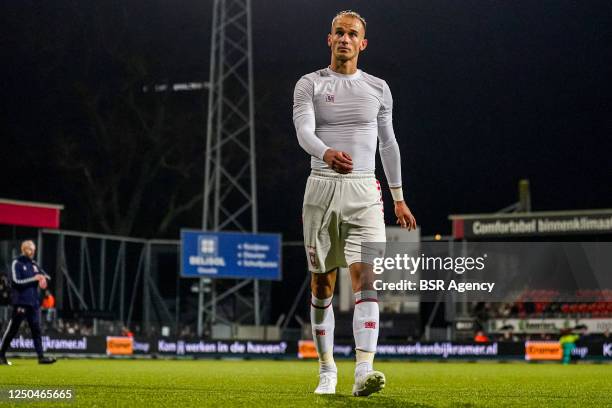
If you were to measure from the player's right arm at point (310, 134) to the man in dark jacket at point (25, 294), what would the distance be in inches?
351

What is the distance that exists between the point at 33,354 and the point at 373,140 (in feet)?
66.2

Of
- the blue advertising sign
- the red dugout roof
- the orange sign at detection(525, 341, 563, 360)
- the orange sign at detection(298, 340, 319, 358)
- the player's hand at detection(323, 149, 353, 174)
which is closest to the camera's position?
the player's hand at detection(323, 149, 353, 174)

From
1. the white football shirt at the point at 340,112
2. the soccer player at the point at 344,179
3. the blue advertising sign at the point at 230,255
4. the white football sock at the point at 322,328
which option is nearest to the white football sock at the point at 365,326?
the soccer player at the point at 344,179

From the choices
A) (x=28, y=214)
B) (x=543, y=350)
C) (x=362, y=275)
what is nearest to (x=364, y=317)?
(x=362, y=275)

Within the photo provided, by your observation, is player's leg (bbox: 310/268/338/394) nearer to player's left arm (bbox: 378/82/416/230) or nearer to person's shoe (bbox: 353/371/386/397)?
person's shoe (bbox: 353/371/386/397)

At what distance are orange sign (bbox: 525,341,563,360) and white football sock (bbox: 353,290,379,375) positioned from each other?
23098 millimetres

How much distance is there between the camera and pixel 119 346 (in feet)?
94.7

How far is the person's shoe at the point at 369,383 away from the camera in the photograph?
7.42 meters

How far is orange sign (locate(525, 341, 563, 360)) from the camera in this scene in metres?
30.0

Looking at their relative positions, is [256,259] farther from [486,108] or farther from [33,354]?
[486,108]

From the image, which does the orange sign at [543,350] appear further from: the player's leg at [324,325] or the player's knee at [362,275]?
A: the player's knee at [362,275]

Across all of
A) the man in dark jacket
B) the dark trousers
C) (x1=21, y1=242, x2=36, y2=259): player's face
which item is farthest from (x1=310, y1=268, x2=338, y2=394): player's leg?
the dark trousers

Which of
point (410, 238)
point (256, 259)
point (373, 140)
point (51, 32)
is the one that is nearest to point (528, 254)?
point (410, 238)

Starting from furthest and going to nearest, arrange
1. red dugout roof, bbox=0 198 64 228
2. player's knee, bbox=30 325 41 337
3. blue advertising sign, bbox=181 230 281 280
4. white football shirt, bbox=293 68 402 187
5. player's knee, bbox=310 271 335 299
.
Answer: blue advertising sign, bbox=181 230 281 280 < red dugout roof, bbox=0 198 64 228 < player's knee, bbox=30 325 41 337 < player's knee, bbox=310 271 335 299 < white football shirt, bbox=293 68 402 187
